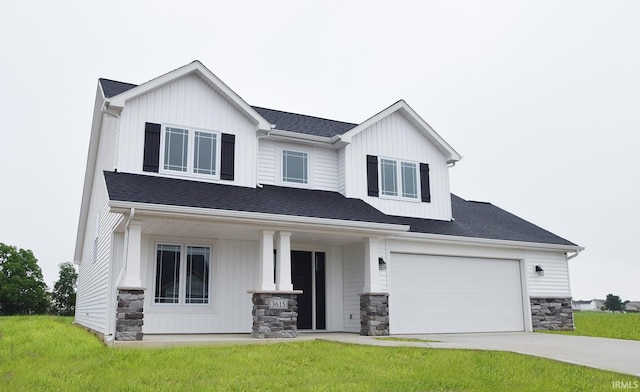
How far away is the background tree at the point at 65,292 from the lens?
1480 inches

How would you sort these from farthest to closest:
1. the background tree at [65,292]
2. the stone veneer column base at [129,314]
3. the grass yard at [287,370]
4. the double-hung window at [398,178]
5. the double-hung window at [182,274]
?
the background tree at [65,292]
the double-hung window at [398,178]
the double-hung window at [182,274]
the stone veneer column base at [129,314]
the grass yard at [287,370]

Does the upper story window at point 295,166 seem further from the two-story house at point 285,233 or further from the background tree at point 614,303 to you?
the background tree at point 614,303

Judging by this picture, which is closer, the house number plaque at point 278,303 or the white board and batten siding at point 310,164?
the house number plaque at point 278,303

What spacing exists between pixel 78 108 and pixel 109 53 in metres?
3.47

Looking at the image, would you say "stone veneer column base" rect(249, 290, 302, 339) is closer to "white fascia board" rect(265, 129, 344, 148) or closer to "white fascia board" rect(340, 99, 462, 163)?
"white fascia board" rect(265, 129, 344, 148)

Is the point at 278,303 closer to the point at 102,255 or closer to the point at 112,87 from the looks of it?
the point at 102,255

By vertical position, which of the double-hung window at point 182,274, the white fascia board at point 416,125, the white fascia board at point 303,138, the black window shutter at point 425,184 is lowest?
the double-hung window at point 182,274

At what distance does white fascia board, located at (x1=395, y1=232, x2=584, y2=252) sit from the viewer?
14703 millimetres

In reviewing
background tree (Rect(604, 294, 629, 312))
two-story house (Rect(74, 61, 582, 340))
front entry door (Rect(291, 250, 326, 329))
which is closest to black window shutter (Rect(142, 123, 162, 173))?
two-story house (Rect(74, 61, 582, 340))

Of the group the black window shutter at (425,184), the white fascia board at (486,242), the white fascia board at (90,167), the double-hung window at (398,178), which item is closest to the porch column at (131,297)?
the white fascia board at (90,167)

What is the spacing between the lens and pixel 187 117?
1370 cm

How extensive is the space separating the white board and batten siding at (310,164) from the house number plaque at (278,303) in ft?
12.8

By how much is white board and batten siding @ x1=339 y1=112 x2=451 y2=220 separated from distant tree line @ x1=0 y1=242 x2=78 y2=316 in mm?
28888

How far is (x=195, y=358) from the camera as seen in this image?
8734mm
